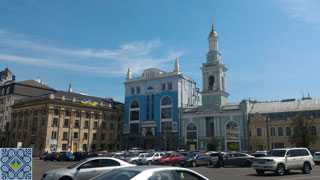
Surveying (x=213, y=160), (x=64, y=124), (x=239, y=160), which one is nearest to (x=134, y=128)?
(x=64, y=124)

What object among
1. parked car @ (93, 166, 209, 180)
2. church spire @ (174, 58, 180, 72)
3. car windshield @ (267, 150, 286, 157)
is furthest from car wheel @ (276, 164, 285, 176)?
church spire @ (174, 58, 180, 72)

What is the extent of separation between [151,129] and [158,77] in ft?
43.6

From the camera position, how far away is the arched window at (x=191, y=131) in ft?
213

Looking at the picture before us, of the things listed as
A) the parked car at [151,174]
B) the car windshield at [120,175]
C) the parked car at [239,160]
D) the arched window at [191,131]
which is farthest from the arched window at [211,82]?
the car windshield at [120,175]

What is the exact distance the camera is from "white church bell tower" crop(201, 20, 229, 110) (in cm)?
6444

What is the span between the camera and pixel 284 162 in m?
19.8

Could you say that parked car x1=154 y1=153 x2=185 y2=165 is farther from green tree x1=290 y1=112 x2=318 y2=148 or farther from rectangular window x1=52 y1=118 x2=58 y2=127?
rectangular window x1=52 y1=118 x2=58 y2=127

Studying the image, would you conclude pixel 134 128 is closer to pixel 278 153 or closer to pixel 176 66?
pixel 176 66

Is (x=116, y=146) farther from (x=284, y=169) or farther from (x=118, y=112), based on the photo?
(x=284, y=169)

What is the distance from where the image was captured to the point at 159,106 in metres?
70.8

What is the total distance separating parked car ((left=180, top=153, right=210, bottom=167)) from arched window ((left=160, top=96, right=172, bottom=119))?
123ft

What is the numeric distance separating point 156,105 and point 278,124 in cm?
2860

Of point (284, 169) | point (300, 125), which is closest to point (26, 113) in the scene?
point (300, 125)

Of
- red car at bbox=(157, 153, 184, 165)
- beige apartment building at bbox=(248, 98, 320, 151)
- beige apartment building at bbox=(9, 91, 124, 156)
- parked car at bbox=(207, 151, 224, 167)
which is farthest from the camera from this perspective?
beige apartment building at bbox=(9, 91, 124, 156)
